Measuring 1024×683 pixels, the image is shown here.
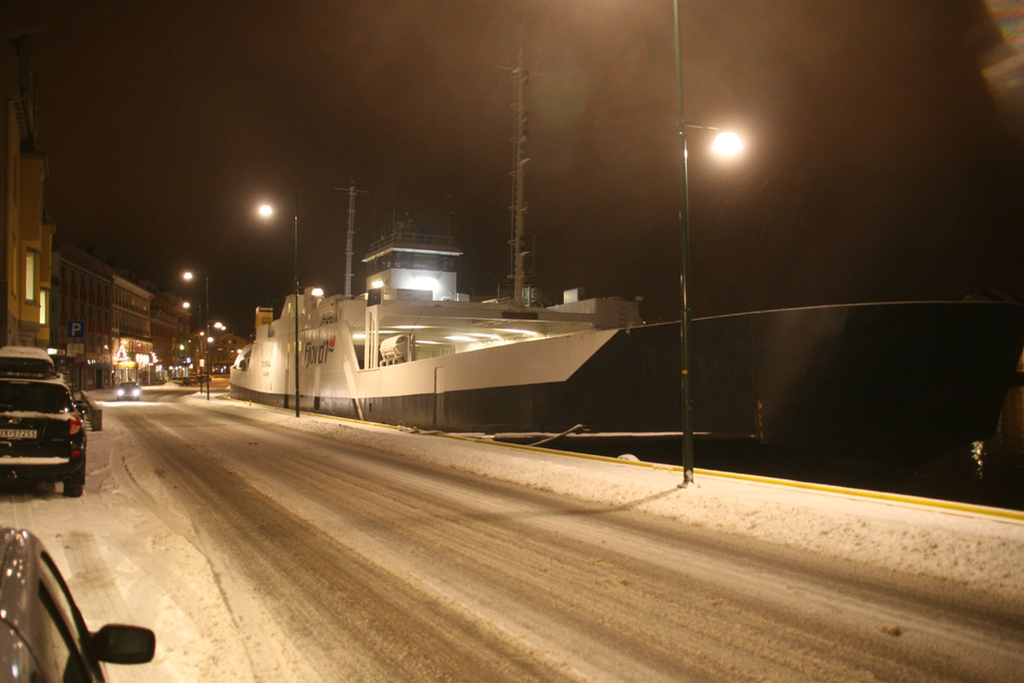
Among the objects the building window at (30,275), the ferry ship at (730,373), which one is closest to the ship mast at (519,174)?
the ferry ship at (730,373)

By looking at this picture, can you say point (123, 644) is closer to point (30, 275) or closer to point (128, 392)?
point (30, 275)

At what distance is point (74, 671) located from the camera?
5.27 ft

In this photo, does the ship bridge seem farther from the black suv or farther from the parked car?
the parked car

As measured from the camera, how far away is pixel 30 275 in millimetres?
25031

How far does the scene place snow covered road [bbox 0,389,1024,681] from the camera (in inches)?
150

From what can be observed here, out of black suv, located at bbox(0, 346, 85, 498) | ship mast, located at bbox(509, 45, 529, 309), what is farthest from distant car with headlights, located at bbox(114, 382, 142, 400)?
black suv, located at bbox(0, 346, 85, 498)

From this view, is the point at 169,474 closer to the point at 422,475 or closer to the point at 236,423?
the point at 422,475

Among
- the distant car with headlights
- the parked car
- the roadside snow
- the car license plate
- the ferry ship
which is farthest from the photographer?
the distant car with headlights

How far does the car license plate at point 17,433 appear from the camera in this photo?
8.03 m

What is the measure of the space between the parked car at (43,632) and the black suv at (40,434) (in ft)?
25.2

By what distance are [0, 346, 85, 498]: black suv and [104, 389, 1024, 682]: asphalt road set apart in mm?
1647

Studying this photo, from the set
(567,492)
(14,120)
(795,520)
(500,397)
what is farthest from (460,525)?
(14,120)

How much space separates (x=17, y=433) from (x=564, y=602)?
720 cm

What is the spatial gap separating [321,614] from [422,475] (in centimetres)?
668
